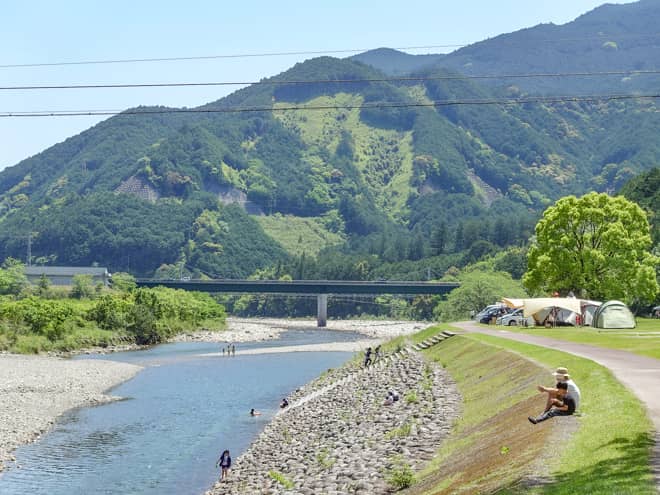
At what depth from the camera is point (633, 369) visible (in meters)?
36.9

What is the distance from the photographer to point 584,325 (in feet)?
238

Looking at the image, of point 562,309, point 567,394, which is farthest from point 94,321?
point 567,394

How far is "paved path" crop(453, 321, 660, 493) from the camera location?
26.2 meters

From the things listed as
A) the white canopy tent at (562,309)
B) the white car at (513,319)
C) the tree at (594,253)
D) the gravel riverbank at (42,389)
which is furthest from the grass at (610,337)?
the gravel riverbank at (42,389)

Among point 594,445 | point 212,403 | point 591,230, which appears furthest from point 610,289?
point 594,445

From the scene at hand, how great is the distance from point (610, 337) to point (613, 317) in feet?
41.2

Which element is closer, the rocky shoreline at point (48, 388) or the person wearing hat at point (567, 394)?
the person wearing hat at point (567, 394)

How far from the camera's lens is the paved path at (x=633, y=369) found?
2616cm

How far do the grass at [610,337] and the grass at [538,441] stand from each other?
481 centimetres

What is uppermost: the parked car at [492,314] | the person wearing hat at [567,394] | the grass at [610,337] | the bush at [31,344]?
the person wearing hat at [567,394]

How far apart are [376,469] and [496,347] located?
82.5 ft

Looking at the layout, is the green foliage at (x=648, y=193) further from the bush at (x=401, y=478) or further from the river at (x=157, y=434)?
the bush at (x=401, y=478)

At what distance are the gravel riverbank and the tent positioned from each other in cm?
3579

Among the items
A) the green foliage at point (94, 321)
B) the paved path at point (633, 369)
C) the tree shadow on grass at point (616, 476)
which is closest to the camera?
the tree shadow on grass at point (616, 476)
